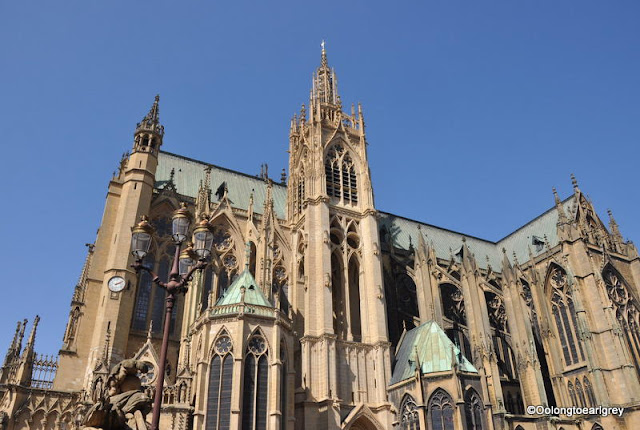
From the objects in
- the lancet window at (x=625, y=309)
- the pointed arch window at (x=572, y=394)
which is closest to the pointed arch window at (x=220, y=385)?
the pointed arch window at (x=572, y=394)

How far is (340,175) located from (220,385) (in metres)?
19.0

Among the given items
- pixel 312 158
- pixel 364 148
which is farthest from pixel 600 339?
pixel 312 158

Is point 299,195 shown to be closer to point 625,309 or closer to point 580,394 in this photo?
point 580,394

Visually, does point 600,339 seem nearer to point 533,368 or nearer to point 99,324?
point 533,368

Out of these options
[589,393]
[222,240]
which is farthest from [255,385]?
[589,393]

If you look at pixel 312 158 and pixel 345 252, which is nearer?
pixel 345 252

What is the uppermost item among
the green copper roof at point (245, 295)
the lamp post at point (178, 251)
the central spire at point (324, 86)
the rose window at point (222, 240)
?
the central spire at point (324, 86)

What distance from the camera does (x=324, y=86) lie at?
45.3 metres

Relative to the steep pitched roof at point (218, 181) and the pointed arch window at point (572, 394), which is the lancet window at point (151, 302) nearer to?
the steep pitched roof at point (218, 181)

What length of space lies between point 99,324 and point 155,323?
4.19 m

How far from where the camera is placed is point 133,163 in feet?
113

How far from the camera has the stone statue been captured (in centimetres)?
955

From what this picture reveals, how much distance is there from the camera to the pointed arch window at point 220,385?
25.4 m

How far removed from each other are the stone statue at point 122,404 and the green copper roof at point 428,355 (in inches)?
882
